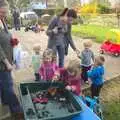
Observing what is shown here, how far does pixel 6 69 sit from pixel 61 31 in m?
2.49

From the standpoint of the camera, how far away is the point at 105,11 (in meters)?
38.6

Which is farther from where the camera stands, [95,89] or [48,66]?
[48,66]

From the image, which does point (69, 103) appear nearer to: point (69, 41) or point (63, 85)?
point (63, 85)

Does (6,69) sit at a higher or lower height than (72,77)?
higher

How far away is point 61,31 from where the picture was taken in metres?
8.18

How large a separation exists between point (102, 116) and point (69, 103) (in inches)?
26.5

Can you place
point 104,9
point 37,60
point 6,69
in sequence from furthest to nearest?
1. point 104,9
2. point 37,60
3. point 6,69

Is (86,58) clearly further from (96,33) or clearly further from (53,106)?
(96,33)

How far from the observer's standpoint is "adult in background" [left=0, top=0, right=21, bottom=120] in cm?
572

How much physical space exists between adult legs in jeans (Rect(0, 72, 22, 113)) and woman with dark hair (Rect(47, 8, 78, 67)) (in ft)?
6.77

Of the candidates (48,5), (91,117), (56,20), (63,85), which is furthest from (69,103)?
(48,5)

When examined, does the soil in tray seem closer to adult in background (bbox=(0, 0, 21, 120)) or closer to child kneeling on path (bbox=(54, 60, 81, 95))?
child kneeling on path (bbox=(54, 60, 81, 95))

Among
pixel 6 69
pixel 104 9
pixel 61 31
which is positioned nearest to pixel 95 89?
pixel 61 31

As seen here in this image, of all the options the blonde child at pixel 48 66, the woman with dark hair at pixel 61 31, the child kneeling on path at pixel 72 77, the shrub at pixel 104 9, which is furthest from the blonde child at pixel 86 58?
the shrub at pixel 104 9
